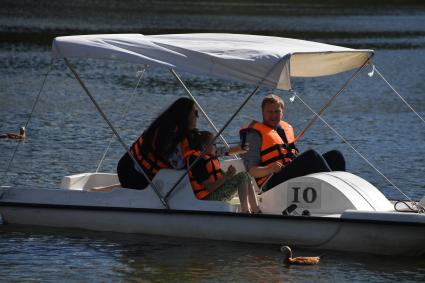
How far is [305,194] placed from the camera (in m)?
12.5

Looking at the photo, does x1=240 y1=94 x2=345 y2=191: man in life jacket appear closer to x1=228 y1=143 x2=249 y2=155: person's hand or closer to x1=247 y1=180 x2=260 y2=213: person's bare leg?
x1=228 y1=143 x2=249 y2=155: person's hand

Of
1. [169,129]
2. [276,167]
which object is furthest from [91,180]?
[276,167]

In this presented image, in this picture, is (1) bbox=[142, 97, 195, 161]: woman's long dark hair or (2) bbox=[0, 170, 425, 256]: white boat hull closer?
(2) bbox=[0, 170, 425, 256]: white boat hull

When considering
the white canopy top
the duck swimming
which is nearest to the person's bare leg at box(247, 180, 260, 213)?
the duck swimming

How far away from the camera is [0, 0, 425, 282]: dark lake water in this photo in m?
12.0

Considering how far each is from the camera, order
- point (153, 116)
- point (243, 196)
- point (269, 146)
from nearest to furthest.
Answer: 1. point (243, 196)
2. point (269, 146)
3. point (153, 116)

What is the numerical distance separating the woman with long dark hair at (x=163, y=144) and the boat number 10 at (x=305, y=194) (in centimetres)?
110

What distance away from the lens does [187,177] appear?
12656mm

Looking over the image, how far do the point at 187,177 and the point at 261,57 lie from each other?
1.39m

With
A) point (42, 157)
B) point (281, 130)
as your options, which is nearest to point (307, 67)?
point (281, 130)

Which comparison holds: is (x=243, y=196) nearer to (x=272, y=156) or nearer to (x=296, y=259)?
(x=272, y=156)

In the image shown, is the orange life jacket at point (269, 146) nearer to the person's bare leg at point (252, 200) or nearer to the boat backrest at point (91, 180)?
the person's bare leg at point (252, 200)

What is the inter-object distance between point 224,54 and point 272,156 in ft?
4.06

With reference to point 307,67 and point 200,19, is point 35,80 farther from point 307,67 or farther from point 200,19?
point 200,19
